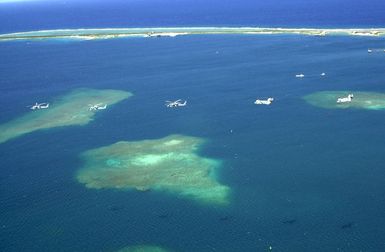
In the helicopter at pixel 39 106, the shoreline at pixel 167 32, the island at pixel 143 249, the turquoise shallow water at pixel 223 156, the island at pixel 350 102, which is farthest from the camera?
the shoreline at pixel 167 32

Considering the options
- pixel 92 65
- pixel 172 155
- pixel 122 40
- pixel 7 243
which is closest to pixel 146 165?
pixel 172 155

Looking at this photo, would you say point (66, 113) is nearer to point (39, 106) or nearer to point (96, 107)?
point (96, 107)

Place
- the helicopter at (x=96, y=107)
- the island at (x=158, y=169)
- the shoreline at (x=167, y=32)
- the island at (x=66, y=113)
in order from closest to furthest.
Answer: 1. the island at (x=158, y=169)
2. the island at (x=66, y=113)
3. the helicopter at (x=96, y=107)
4. the shoreline at (x=167, y=32)

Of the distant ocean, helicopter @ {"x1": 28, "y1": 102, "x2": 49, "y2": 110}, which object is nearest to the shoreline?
the distant ocean

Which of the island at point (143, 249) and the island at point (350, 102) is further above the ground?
the island at point (350, 102)

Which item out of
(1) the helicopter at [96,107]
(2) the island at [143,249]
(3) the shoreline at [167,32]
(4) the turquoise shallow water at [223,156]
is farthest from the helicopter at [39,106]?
(3) the shoreline at [167,32]

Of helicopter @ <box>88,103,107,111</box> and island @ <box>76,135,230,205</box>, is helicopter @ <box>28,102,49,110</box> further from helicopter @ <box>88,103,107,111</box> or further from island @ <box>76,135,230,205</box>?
island @ <box>76,135,230,205</box>

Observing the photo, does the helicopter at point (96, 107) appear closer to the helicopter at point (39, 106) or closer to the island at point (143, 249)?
the helicopter at point (39, 106)

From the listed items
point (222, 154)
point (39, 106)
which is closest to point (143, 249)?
point (222, 154)
